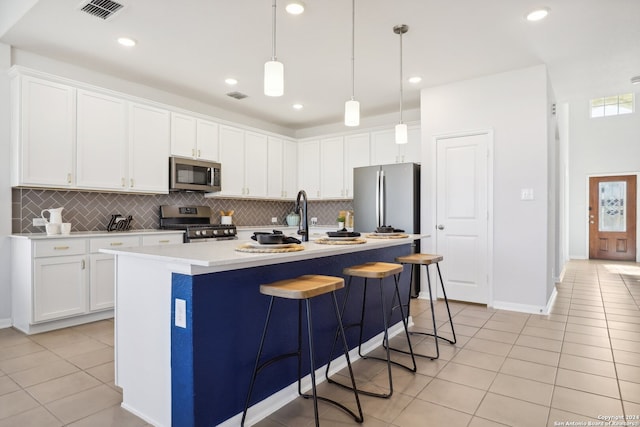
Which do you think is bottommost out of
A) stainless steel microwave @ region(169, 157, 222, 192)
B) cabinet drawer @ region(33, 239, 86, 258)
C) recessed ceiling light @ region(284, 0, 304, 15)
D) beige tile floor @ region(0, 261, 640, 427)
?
beige tile floor @ region(0, 261, 640, 427)

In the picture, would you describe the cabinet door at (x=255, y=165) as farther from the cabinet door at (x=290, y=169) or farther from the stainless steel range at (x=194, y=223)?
the stainless steel range at (x=194, y=223)

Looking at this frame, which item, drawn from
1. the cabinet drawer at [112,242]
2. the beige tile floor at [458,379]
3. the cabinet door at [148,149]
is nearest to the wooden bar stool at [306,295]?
the beige tile floor at [458,379]

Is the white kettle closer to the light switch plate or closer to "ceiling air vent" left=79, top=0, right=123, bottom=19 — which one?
"ceiling air vent" left=79, top=0, right=123, bottom=19

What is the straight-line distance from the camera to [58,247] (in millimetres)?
3459

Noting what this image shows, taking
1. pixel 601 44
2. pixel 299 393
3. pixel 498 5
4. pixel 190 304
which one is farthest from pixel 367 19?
pixel 299 393

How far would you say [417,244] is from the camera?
495cm

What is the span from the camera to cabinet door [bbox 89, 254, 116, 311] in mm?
3707

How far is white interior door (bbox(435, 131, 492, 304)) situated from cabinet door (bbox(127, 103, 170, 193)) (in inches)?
136

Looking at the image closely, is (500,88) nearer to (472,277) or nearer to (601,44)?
(601,44)

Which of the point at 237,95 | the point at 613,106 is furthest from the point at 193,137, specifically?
the point at 613,106

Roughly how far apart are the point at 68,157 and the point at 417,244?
420 centimetres

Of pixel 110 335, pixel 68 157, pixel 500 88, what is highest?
pixel 500 88

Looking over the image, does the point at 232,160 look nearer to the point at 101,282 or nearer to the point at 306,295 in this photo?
the point at 101,282

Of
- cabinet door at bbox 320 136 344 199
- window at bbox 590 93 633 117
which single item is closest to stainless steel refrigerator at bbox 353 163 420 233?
cabinet door at bbox 320 136 344 199
